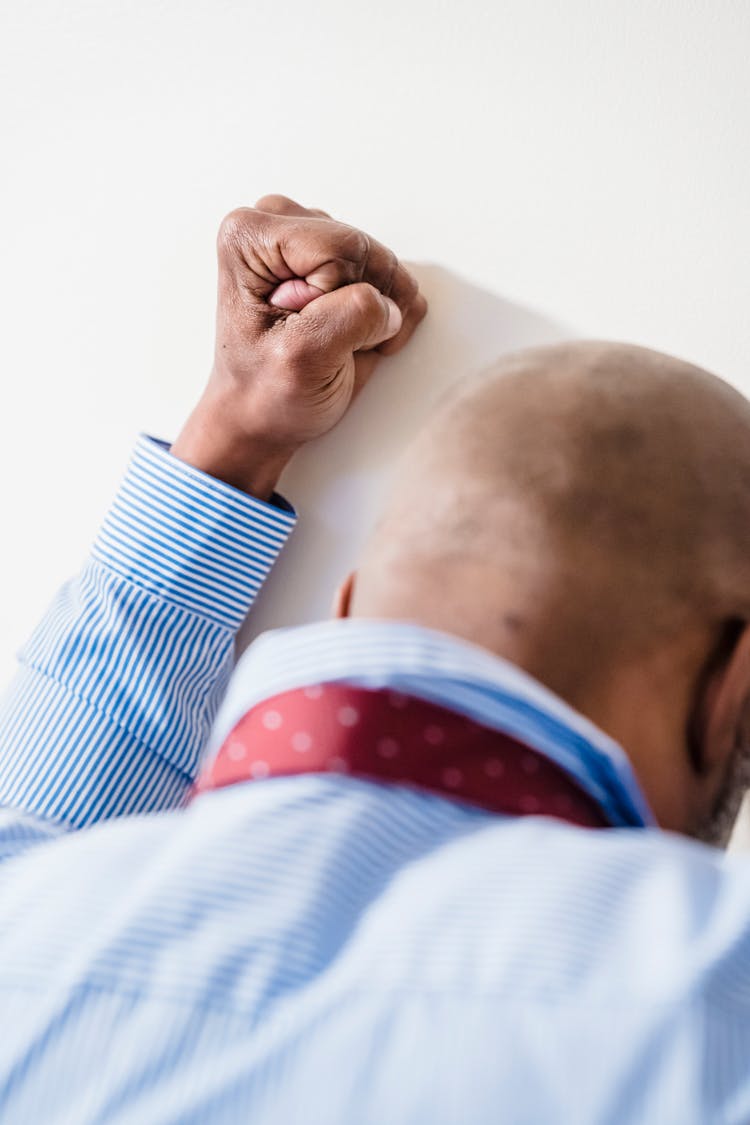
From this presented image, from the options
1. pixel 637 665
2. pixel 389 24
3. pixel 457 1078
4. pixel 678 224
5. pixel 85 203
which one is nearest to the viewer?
pixel 457 1078

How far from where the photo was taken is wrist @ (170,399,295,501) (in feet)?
3.01

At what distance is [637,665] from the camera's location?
0.49 meters

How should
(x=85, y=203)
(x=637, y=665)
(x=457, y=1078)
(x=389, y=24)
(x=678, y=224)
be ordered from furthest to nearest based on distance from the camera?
(x=85, y=203) < (x=389, y=24) < (x=678, y=224) < (x=637, y=665) < (x=457, y=1078)

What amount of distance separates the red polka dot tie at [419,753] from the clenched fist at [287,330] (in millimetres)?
419

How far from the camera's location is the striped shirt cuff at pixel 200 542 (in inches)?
35.4

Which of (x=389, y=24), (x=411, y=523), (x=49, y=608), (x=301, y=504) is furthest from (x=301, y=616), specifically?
(x=389, y=24)

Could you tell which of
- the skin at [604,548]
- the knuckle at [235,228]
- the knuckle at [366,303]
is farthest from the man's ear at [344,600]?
the knuckle at [235,228]

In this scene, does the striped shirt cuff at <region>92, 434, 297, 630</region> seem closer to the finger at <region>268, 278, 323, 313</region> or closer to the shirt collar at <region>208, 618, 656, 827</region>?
the finger at <region>268, 278, 323, 313</region>

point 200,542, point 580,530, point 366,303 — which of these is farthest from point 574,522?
point 200,542

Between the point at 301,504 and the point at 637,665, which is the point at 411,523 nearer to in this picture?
the point at 637,665

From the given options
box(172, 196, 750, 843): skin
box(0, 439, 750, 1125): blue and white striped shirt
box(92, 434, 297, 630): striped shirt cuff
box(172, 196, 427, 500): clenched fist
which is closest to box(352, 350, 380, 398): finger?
box(172, 196, 427, 500): clenched fist

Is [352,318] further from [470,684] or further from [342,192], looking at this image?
[470,684]

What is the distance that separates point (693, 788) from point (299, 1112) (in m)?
0.25

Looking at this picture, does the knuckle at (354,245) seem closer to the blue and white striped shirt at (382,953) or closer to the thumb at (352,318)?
the thumb at (352,318)
